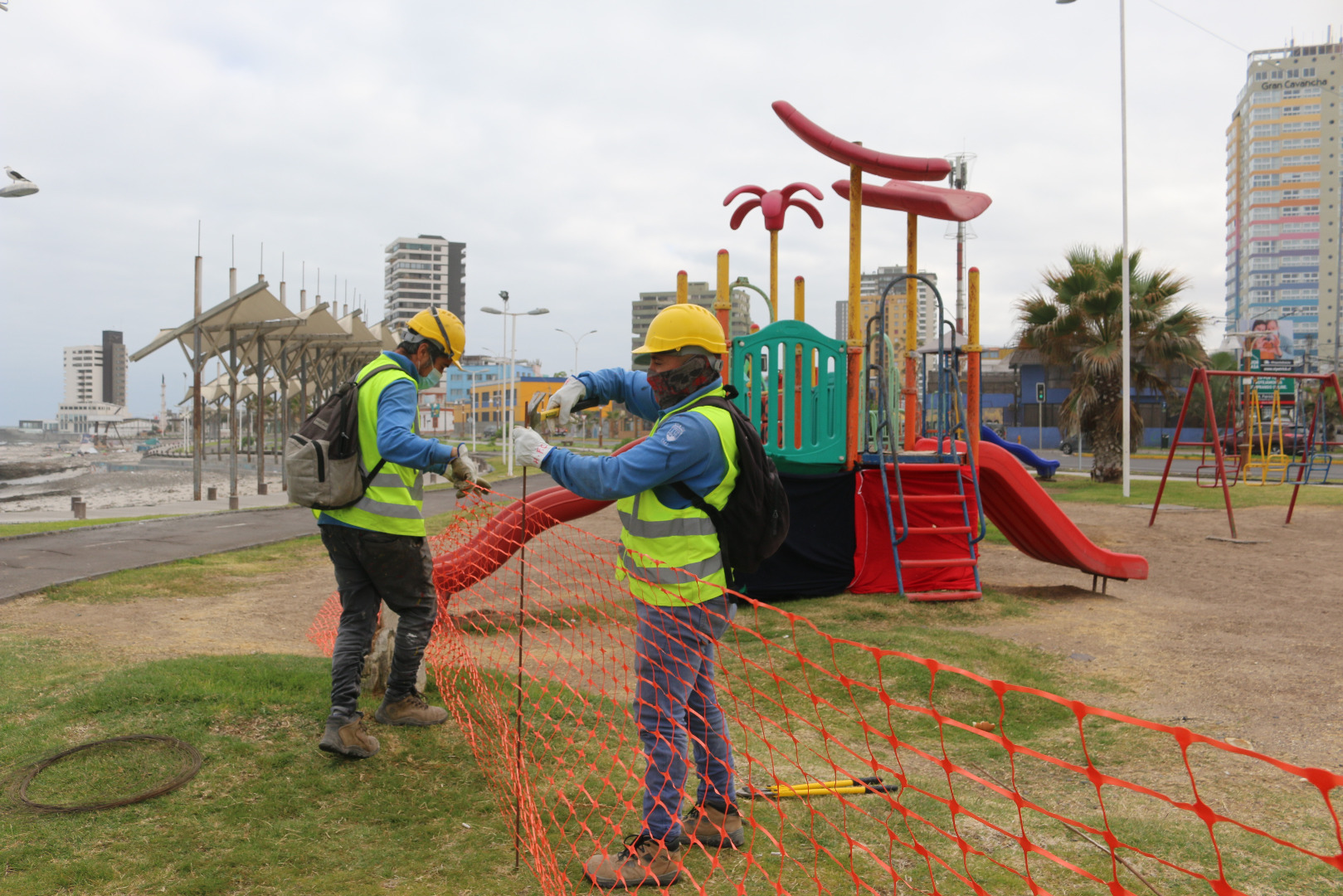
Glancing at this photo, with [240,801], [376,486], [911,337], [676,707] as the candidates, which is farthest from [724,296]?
[240,801]

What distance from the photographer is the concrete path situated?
8172 millimetres

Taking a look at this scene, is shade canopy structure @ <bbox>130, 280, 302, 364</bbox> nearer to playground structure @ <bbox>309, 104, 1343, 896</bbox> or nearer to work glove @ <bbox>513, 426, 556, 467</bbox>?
playground structure @ <bbox>309, 104, 1343, 896</bbox>

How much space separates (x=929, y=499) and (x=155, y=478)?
117 feet

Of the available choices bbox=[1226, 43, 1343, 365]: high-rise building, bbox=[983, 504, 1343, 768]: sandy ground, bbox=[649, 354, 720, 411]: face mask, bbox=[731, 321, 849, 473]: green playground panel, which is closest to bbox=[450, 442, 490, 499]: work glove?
bbox=[649, 354, 720, 411]: face mask

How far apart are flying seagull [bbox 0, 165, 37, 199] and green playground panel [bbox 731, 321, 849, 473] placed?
12038mm

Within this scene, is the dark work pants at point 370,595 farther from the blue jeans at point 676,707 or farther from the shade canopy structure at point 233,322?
the shade canopy structure at point 233,322

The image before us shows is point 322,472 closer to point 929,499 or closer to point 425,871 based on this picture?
point 425,871

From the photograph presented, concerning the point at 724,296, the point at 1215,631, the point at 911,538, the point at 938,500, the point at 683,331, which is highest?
the point at 724,296

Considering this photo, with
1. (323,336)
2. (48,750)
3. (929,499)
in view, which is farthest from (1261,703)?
(323,336)

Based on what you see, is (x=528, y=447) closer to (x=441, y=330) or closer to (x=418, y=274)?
(x=441, y=330)

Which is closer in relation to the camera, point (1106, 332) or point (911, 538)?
point (911, 538)

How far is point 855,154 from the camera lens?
26.0ft

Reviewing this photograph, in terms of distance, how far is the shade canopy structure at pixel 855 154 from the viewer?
7.88m

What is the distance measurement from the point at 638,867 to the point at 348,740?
148 centimetres
